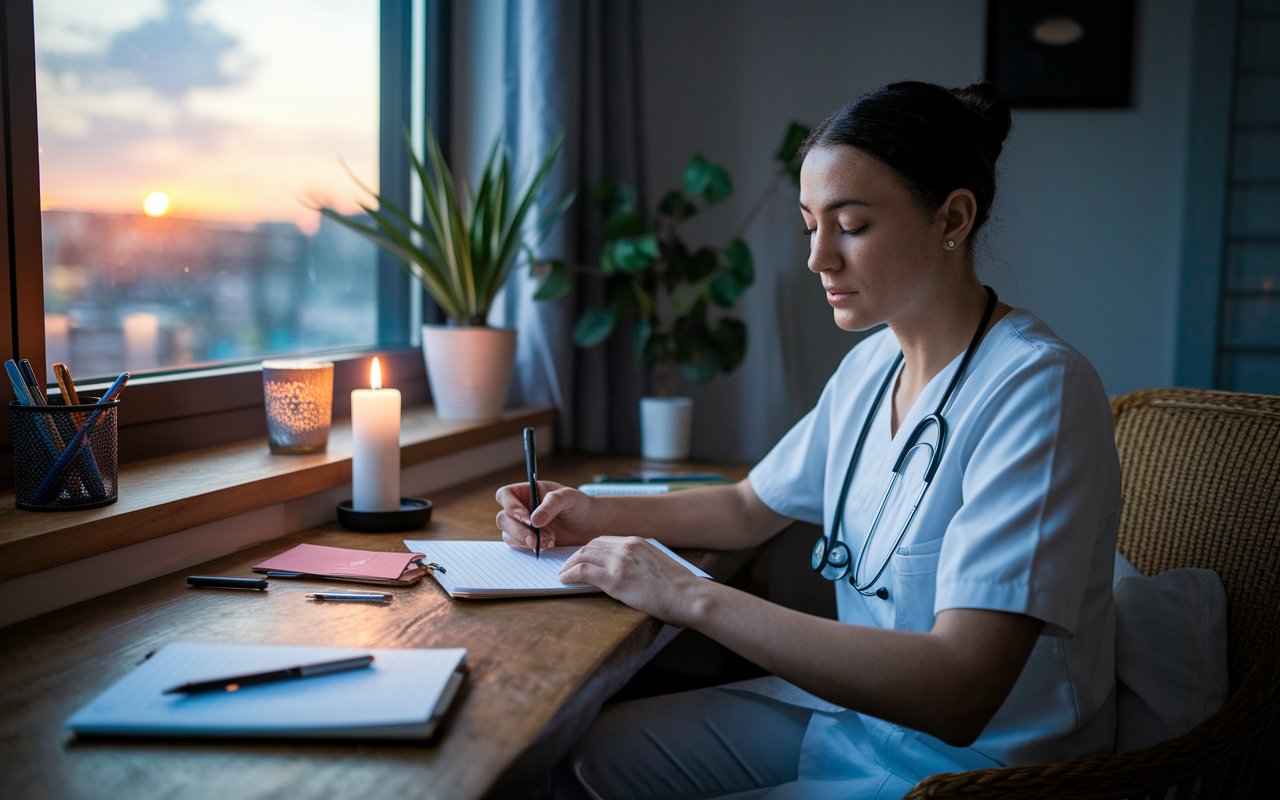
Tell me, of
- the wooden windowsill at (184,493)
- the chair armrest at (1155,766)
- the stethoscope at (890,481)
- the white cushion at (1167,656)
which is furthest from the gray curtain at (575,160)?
the chair armrest at (1155,766)

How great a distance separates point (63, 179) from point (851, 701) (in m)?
1.27

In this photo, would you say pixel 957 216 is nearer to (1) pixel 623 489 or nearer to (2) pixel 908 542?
(2) pixel 908 542

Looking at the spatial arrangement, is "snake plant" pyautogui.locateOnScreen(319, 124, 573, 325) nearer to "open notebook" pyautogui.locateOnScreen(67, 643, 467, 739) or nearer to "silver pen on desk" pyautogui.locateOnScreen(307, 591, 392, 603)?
"silver pen on desk" pyautogui.locateOnScreen(307, 591, 392, 603)

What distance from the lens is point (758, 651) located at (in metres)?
0.89

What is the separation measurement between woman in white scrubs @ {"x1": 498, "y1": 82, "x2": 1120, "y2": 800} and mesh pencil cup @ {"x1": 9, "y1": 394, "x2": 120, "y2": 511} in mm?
499

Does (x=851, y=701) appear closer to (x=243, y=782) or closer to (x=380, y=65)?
(x=243, y=782)

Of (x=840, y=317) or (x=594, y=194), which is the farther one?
(x=594, y=194)

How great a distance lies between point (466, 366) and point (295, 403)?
1.55 ft

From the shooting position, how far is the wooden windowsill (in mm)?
922

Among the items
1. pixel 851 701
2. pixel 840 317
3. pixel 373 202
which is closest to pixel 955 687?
pixel 851 701

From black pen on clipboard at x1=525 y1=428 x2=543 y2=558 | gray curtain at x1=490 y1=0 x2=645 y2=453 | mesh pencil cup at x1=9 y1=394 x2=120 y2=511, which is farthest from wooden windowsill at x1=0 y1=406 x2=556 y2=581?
gray curtain at x1=490 y1=0 x2=645 y2=453

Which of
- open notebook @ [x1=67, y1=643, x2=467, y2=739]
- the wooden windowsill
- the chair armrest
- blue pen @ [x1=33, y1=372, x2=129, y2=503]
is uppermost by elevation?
blue pen @ [x1=33, y1=372, x2=129, y2=503]

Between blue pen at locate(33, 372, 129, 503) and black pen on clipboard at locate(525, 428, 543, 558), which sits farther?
black pen on clipboard at locate(525, 428, 543, 558)

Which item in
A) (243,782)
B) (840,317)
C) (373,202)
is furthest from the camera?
(373,202)
